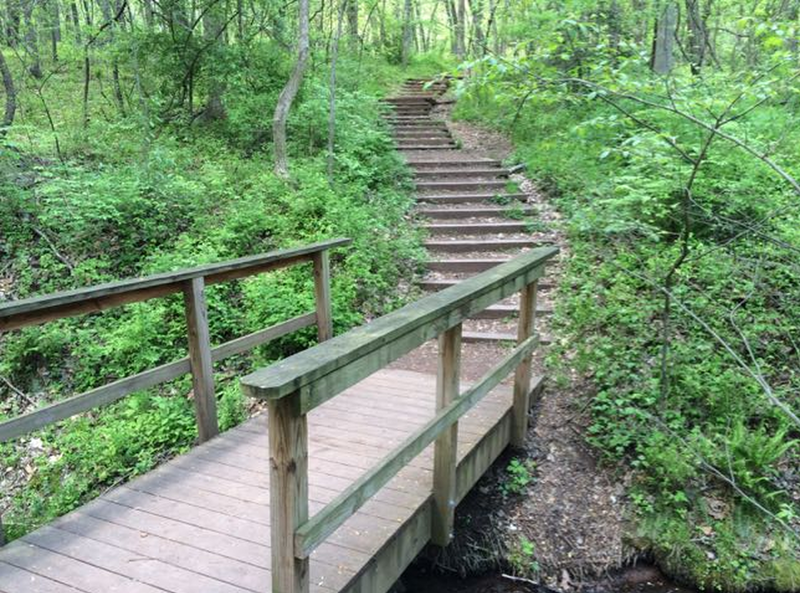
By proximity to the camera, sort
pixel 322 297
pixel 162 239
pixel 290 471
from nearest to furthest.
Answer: pixel 290 471
pixel 322 297
pixel 162 239

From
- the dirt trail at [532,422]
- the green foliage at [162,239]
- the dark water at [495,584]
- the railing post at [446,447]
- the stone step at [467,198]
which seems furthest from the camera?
the stone step at [467,198]

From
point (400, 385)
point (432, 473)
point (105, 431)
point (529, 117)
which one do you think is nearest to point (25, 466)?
point (105, 431)

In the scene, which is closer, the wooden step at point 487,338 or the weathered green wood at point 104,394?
the weathered green wood at point 104,394

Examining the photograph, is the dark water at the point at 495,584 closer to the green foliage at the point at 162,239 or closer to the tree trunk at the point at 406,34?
the green foliage at the point at 162,239

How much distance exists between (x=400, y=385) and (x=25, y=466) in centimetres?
335

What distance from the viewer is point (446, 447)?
3.31m

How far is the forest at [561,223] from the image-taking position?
4355 mm

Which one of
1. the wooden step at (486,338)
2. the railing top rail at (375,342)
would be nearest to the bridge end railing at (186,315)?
the railing top rail at (375,342)

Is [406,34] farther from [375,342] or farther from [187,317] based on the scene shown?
[375,342]

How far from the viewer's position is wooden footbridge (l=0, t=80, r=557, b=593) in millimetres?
2076

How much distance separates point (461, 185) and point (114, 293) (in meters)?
8.04

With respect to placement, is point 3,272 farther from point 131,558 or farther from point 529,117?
point 529,117

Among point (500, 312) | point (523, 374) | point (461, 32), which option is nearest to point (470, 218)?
point (500, 312)

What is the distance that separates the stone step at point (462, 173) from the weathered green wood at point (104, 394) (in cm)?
719
